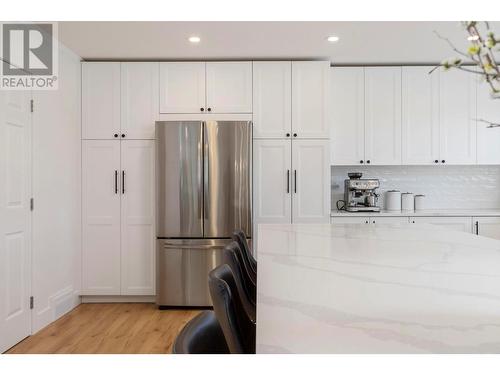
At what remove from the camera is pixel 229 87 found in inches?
163

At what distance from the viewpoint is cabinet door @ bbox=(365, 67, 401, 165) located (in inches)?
172

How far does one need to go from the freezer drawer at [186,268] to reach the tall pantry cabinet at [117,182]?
241mm

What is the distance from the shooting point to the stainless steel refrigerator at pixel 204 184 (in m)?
3.91

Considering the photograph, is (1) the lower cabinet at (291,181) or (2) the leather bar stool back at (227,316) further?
(1) the lower cabinet at (291,181)

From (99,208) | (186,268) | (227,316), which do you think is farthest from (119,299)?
(227,316)

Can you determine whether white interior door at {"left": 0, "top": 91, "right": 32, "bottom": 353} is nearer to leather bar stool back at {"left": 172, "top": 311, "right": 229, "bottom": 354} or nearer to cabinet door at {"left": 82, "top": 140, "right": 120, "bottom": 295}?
cabinet door at {"left": 82, "top": 140, "right": 120, "bottom": 295}

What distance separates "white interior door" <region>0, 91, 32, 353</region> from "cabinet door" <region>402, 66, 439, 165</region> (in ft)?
11.7

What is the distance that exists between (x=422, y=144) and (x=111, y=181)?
324 centimetres

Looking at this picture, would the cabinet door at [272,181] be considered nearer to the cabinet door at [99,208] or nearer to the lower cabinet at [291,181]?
the lower cabinet at [291,181]

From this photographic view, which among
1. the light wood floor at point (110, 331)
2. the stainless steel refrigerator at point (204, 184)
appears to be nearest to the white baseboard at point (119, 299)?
the light wood floor at point (110, 331)

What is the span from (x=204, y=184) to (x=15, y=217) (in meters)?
1.58

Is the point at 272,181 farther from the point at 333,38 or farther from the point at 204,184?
the point at 333,38

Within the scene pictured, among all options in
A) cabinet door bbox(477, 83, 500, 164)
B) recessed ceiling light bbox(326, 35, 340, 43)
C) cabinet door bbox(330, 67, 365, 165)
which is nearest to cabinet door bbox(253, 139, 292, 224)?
cabinet door bbox(330, 67, 365, 165)

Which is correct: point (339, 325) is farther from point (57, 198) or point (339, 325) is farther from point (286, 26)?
point (57, 198)
